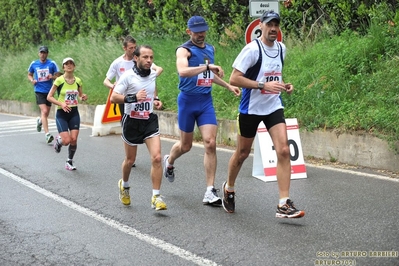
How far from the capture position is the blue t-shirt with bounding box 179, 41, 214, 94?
8203 millimetres

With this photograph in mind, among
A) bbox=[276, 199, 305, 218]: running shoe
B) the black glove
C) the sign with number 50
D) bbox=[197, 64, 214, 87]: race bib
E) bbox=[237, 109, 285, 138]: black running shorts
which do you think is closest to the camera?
bbox=[276, 199, 305, 218]: running shoe

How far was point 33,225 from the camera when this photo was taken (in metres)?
7.66

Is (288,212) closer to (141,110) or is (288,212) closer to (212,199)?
(212,199)

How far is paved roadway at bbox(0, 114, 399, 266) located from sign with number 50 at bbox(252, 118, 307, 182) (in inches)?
7.7

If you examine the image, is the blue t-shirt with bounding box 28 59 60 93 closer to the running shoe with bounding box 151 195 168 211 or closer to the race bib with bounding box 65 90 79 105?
the race bib with bounding box 65 90 79 105

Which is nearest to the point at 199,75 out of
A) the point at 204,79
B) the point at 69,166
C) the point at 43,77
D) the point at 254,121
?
the point at 204,79

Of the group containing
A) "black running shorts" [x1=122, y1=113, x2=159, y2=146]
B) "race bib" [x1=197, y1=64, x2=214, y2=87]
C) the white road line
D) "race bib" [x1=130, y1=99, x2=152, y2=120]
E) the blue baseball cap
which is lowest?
the white road line

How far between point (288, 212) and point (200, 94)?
6.50 feet

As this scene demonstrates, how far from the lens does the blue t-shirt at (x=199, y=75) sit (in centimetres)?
820

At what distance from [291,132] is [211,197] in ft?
6.97

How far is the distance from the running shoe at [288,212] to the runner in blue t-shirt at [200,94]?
1.13 m

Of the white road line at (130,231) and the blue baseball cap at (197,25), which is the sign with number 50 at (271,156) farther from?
the white road line at (130,231)

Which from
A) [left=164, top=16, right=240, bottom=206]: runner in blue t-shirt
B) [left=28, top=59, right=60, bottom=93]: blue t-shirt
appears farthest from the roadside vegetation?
[left=164, top=16, right=240, bottom=206]: runner in blue t-shirt

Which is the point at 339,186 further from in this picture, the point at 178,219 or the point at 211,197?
the point at 178,219
